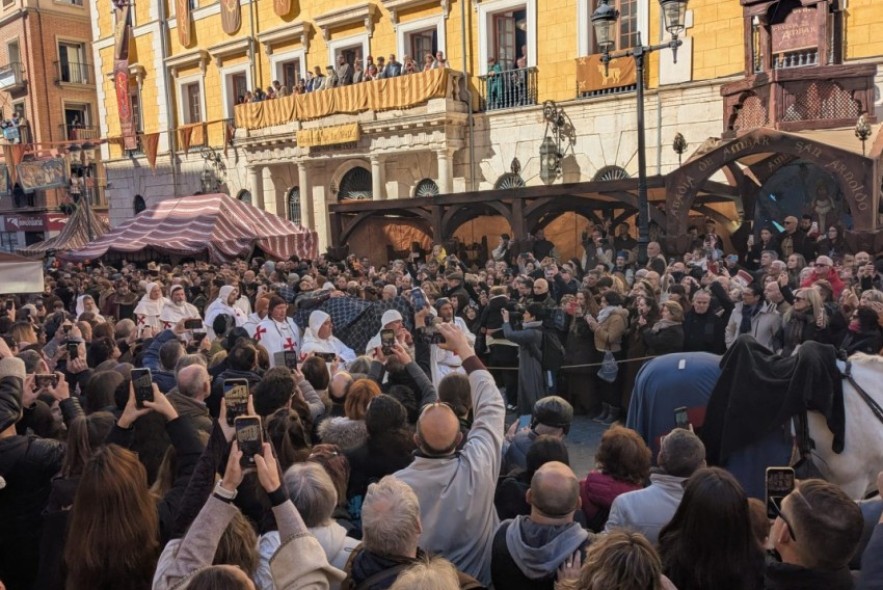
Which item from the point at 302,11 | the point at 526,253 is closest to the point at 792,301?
the point at 526,253

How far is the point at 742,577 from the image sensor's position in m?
2.61

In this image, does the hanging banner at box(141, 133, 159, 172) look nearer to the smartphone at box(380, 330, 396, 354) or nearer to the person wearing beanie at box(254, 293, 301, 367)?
the person wearing beanie at box(254, 293, 301, 367)

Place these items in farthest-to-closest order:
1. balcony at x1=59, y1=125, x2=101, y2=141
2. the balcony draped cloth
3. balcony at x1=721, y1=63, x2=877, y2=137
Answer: balcony at x1=59, y1=125, x2=101, y2=141
the balcony draped cloth
balcony at x1=721, y1=63, x2=877, y2=137

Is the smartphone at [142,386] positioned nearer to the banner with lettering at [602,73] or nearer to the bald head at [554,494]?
the bald head at [554,494]

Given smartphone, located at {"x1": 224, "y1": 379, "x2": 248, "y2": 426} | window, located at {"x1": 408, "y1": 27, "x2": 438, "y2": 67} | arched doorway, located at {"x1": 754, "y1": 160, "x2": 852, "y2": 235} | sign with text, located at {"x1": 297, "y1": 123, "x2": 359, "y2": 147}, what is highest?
window, located at {"x1": 408, "y1": 27, "x2": 438, "y2": 67}

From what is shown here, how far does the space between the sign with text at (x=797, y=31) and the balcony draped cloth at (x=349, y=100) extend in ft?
29.0

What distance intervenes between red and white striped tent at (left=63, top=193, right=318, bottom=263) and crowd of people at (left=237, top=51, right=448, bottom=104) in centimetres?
495

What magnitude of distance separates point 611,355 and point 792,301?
184cm

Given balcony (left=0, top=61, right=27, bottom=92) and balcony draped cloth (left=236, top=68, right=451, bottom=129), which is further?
balcony (left=0, top=61, right=27, bottom=92)

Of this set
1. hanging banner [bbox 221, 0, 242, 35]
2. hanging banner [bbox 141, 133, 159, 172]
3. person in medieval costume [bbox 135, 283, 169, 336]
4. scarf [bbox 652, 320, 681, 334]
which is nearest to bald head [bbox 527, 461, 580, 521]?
scarf [bbox 652, 320, 681, 334]

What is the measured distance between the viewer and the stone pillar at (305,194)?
78.0ft

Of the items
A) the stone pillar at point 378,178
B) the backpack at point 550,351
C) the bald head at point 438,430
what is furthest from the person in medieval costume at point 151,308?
the stone pillar at point 378,178

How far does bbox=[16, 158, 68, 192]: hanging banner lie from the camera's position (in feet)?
78.0

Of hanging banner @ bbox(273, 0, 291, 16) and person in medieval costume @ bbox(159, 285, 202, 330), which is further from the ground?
hanging banner @ bbox(273, 0, 291, 16)
